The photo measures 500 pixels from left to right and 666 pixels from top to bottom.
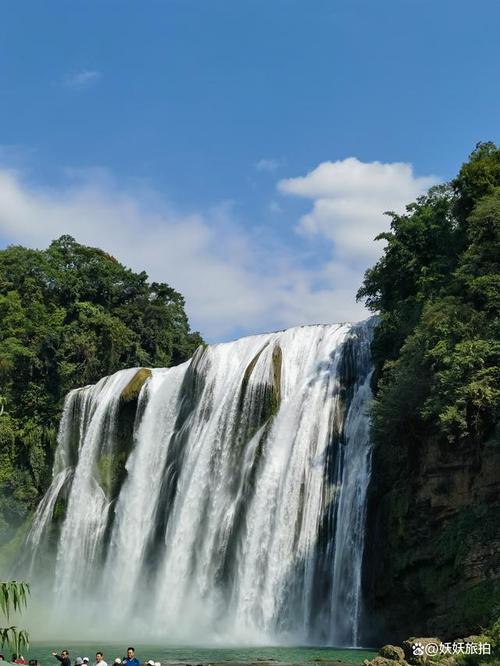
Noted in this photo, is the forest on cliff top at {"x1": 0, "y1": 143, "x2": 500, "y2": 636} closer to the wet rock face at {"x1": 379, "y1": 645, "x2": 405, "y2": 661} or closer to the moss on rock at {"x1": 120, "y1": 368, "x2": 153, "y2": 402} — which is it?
the wet rock face at {"x1": 379, "y1": 645, "x2": 405, "y2": 661}

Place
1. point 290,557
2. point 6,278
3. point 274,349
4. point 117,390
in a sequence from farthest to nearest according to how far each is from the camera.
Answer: point 6,278 → point 117,390 → point 274,349 → point 290,557

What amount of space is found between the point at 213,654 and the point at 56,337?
27483 millimetres

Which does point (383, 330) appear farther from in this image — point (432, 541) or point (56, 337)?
point (56, 337)

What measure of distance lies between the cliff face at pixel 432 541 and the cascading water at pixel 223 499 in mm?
921

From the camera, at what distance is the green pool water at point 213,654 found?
20172 mm

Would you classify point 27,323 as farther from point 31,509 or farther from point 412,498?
point 412,498

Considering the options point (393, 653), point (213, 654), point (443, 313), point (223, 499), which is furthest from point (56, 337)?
point (393, 653)

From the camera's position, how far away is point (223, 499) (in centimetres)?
3016

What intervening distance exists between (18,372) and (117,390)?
951 centimetres

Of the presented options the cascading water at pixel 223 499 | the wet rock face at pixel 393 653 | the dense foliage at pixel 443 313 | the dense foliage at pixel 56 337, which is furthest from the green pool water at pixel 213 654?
the dense foliage at pixel 56 337

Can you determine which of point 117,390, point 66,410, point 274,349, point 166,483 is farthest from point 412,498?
point 66,410

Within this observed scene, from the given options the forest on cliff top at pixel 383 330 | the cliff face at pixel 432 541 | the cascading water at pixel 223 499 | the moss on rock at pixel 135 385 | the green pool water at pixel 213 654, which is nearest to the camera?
the green pool water at pixel 213 654

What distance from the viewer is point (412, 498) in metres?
23.8

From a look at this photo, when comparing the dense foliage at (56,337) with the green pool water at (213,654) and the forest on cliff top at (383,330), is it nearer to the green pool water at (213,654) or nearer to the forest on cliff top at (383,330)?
the forest on cliff top at (383,330)
